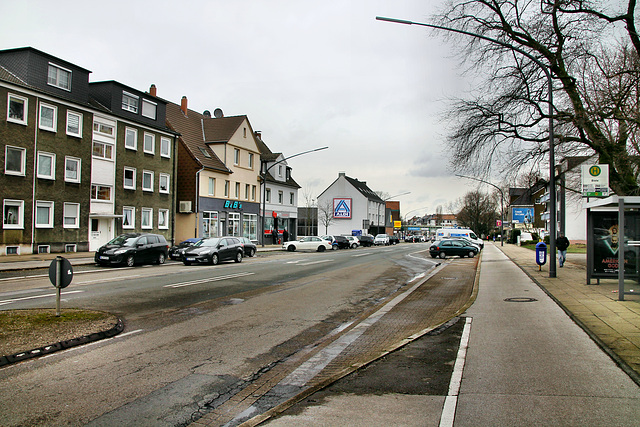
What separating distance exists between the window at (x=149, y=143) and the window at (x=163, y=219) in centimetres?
442

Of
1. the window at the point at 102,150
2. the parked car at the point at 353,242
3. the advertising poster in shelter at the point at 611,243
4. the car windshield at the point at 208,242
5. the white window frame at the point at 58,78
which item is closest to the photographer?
the advertising poster in shelter at the point at 611,243

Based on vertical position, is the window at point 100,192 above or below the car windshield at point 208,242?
above

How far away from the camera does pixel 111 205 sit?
103ft

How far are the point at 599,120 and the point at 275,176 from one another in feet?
134

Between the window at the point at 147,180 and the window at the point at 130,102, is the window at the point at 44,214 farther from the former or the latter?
the window at the point at 130,102

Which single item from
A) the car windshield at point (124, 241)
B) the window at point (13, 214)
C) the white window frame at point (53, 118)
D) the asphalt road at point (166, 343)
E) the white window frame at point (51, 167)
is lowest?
the asphalt road at point (166, 343)

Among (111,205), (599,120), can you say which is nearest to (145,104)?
(111,205)

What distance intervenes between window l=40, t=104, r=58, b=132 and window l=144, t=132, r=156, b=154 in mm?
8106

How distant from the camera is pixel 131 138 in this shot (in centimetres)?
3381

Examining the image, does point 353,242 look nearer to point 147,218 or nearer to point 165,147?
point 165,147

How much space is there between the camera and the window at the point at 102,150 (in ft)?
99.9

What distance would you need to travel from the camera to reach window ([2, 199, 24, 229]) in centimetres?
2444

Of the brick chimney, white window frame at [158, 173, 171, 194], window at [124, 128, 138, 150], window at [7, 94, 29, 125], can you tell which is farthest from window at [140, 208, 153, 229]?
the brick chimney

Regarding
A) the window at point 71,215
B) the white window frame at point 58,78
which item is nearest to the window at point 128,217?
the window at point 71,215
